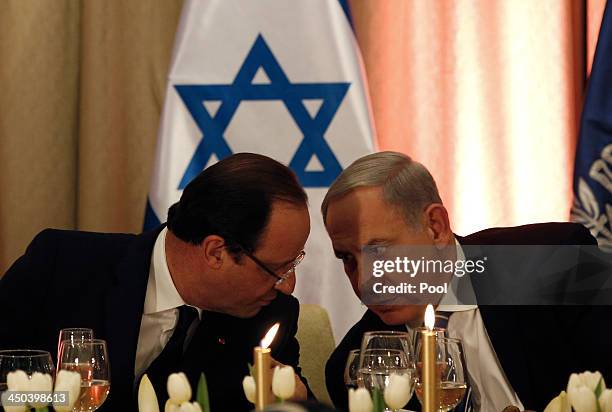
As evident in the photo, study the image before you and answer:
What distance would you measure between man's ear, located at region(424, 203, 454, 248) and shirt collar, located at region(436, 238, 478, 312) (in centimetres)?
10

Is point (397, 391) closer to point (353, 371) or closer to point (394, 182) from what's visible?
point (353, 371)

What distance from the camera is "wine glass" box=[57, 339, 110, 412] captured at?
4.86 ft

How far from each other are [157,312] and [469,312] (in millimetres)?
732

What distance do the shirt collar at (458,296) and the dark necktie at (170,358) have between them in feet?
2.02

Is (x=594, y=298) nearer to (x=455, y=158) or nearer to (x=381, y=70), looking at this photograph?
(x=455, y=158)

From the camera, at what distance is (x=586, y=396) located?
1.24 metres

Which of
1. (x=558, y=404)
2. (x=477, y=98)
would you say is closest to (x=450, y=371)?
(x=558, y=404)

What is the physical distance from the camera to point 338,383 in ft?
7.29

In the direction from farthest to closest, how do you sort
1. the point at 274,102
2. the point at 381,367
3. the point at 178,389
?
the point at 274,102, the point at 381,367, the point at 178,389

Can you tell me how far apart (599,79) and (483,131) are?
1.51 ft

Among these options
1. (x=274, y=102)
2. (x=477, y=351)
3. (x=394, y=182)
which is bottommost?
(x=477, y=351)

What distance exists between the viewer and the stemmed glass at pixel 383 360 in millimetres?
1508

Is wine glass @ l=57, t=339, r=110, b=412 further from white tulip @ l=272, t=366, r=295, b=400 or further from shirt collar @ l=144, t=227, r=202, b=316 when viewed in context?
shirt collar @ l=144, t=227, r=202, b=316

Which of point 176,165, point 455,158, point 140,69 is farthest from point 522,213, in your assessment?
point 140,69
